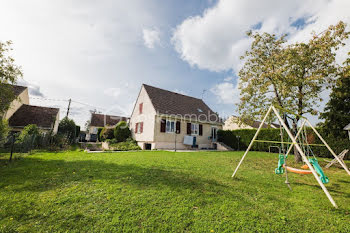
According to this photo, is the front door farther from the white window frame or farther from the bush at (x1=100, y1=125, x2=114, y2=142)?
the bush at (x1=100, y1=125, x2=114, y2=142)

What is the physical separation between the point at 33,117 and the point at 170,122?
16.7m

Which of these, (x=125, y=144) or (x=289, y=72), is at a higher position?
(x=289, y=72)

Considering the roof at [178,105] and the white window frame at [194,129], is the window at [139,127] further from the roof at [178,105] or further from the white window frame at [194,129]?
the white window frame at [194,129]

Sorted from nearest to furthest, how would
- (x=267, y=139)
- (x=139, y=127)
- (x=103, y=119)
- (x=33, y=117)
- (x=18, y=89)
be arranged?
(x=267, y=139) < (x=139, y=127) < (x=33, y=117) < (x=18, y=89) < (x=103, y=119)

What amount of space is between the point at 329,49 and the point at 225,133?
513 inches

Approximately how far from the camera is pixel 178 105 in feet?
64.4

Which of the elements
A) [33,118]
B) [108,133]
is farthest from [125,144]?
[33,118]

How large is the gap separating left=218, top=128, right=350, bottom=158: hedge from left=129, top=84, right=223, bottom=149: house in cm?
185

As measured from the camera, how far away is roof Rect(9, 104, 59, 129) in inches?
703

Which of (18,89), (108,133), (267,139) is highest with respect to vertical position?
(18,89)

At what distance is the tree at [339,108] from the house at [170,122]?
35.7ft

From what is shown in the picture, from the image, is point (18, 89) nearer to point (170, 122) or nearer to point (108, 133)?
point (108, 133)

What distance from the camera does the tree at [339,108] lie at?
28.0ft

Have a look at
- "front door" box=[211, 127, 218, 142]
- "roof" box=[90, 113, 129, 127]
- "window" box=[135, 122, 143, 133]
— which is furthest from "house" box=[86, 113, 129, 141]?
"front door" box=[211, 127, 218, 142]
